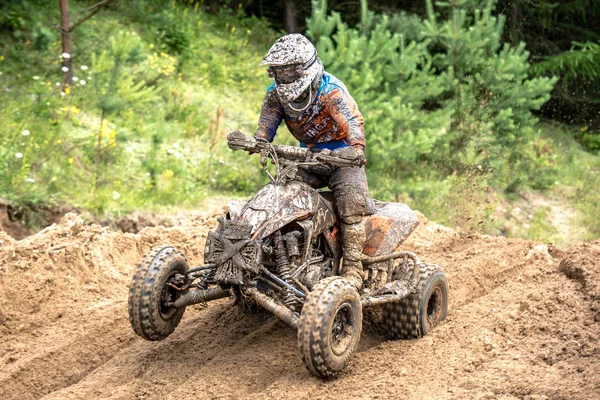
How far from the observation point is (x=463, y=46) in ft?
41.1

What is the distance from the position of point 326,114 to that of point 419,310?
197cm

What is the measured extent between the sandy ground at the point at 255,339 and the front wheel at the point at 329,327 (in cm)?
21

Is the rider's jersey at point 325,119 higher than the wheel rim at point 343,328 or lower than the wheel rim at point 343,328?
higher

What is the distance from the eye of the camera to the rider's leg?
6.62m

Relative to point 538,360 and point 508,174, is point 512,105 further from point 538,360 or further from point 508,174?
point 538,360

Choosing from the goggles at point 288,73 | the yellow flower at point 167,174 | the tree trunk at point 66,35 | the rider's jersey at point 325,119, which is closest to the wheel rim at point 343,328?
the rider's jersey at point 325,119

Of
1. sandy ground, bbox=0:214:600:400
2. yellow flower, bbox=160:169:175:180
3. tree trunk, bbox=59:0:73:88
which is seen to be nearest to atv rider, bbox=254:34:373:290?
sandy ground, bbox=0:214:600:400

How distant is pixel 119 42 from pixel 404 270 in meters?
5.74

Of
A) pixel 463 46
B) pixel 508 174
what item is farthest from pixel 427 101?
pixel 508 174

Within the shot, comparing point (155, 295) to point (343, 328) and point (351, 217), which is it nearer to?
point (343, 328)

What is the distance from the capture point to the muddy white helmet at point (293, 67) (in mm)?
6418

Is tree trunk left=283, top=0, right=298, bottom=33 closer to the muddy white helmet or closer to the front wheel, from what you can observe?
the muddy white helmet

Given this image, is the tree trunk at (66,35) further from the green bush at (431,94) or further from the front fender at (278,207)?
the front fender at (278,207)

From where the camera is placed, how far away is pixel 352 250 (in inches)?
262
